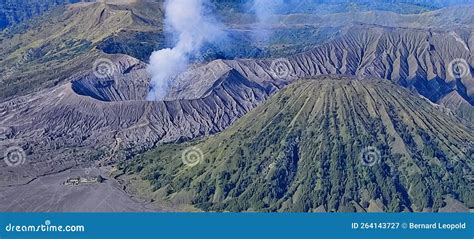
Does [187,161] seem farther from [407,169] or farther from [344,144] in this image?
[407,169]

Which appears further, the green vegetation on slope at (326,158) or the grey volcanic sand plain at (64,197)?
the green vegetation on slope at (326,158)

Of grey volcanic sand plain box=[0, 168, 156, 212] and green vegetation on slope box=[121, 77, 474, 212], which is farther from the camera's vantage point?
green vegetation on slope box=[121, 77, 474, 212]

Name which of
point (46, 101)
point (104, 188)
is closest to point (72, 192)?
point (104, 188)

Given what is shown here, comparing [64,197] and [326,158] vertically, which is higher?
[326,158]

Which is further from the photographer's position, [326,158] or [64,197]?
[326,158]
